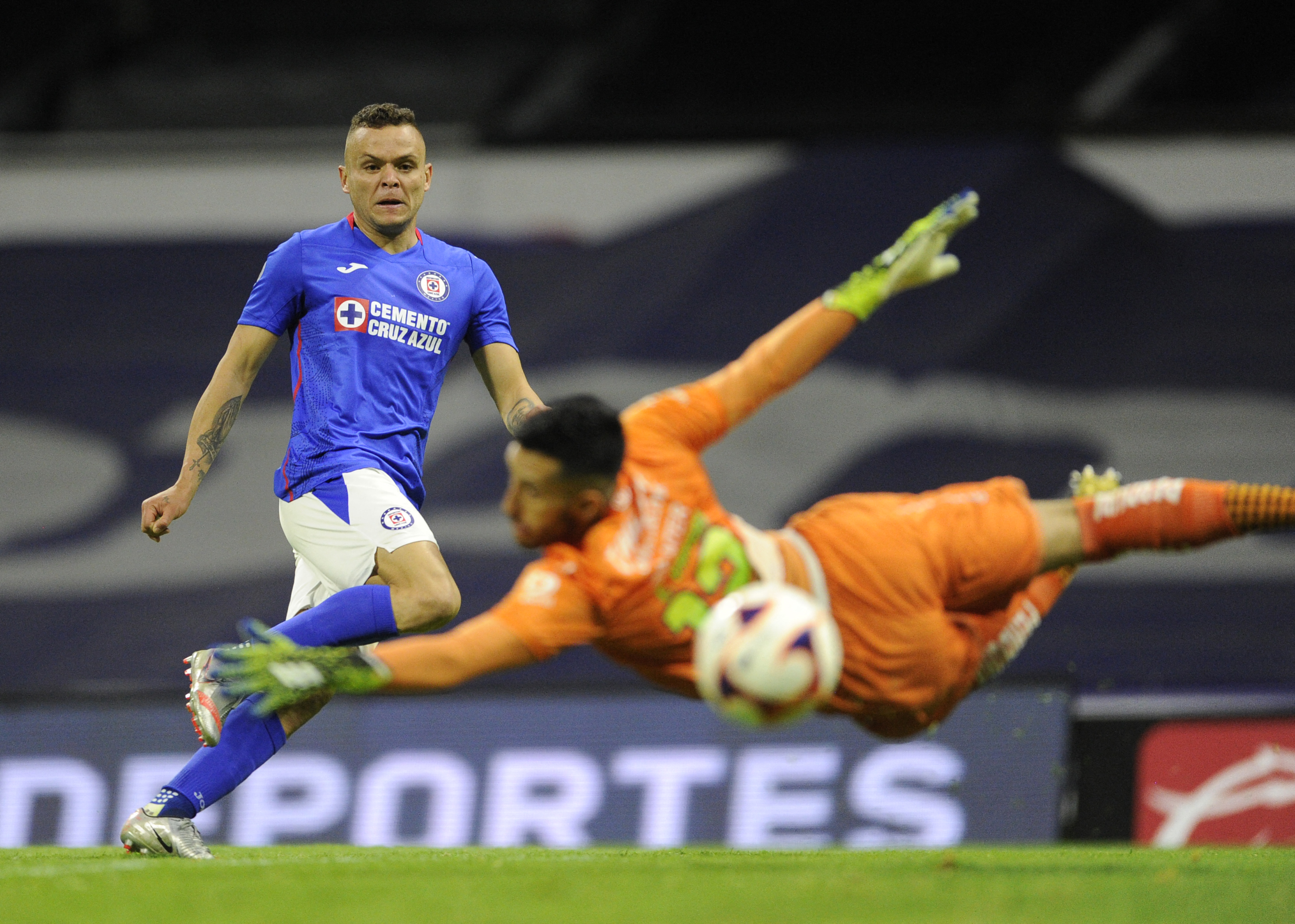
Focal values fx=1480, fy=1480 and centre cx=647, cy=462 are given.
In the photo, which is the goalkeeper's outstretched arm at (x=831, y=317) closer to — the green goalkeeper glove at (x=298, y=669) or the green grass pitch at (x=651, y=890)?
the green goalkeeper glove at (x=298, y=669)

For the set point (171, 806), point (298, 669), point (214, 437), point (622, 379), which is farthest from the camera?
point (622, 379)

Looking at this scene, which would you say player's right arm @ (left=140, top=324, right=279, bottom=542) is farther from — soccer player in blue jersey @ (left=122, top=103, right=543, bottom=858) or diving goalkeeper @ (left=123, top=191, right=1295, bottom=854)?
diving goalkeeper @ (left=123, top=191, right=1295, bottom=854)

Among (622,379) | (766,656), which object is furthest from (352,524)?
(622,379)

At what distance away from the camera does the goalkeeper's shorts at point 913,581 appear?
4184mm

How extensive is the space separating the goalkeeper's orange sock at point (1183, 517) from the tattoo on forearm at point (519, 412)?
6.39 feet

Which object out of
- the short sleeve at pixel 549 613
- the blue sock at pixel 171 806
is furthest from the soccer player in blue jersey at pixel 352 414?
the short sleeve at pixel 549 613

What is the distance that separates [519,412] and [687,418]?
1.21 metres

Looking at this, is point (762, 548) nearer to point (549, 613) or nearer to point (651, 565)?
point (651, 565)

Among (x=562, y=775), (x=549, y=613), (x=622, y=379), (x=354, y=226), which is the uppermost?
(x=622, y=379)

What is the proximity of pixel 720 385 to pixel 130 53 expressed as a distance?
1189cm

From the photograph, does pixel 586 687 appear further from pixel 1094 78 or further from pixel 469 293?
pixel 1094 78

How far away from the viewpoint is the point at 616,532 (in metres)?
3.96

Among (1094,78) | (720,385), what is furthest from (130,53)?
(720,385)

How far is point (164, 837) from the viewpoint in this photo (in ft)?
16.5
